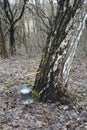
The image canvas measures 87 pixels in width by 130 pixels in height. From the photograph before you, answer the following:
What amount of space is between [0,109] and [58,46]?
1.81m

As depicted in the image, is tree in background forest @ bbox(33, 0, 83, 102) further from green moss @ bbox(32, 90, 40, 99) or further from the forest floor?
the forest floor

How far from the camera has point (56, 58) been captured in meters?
6.61

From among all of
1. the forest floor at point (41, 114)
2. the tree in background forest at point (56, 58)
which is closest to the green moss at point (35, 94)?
the tree in background forest at point (56, 58)

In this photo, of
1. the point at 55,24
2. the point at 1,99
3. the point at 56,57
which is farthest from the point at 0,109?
the point at 55,24

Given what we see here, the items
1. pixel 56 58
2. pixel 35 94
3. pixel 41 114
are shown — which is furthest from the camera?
pixel 35 94

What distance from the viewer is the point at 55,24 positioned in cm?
657

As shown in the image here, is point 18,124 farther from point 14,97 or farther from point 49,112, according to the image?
point 14,97

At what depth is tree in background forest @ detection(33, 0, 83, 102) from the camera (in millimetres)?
6375

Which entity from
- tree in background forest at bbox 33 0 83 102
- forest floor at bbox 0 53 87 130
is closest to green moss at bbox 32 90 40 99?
tree in background forest at bbox 33 0 83 102

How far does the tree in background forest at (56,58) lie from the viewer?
20.9ft

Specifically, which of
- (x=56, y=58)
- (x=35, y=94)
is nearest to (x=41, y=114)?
(x=35, y=94)

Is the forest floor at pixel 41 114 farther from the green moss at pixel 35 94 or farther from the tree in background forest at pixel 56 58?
the tree in background forest at pixel 56 58

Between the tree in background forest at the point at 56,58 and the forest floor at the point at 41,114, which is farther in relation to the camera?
the tree in background forest at the point at 56,58

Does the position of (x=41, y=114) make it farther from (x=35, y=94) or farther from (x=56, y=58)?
(x=56, y=58)
